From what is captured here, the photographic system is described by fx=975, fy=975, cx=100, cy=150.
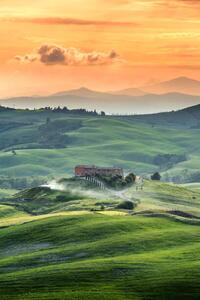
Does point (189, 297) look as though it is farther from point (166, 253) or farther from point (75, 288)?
point (166, 253)

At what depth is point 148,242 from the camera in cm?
18375

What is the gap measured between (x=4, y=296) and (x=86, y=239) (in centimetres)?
5857

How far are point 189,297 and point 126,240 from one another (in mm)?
52838

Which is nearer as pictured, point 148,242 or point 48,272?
point 48,272

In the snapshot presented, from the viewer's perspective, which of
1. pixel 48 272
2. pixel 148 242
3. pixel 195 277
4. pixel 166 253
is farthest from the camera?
pixel 148 242

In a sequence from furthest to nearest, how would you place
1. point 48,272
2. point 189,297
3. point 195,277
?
point 48,272
point 195,277
point 189,297

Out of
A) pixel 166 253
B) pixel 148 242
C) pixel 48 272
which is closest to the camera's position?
pixel 48 272

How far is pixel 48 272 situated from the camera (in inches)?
6078

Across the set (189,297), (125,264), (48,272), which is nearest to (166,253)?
(125,264)

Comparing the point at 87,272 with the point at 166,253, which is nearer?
the point at 87,272

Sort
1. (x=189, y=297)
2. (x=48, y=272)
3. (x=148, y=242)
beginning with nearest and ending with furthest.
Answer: (x=189, y=297), (x=48, y=272), (x=148, y=242)

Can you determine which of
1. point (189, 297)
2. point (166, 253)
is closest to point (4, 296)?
point (189, 297)

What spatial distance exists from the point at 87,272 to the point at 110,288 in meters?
11.2

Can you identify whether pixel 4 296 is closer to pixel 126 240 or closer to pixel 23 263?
pixel 23 263
